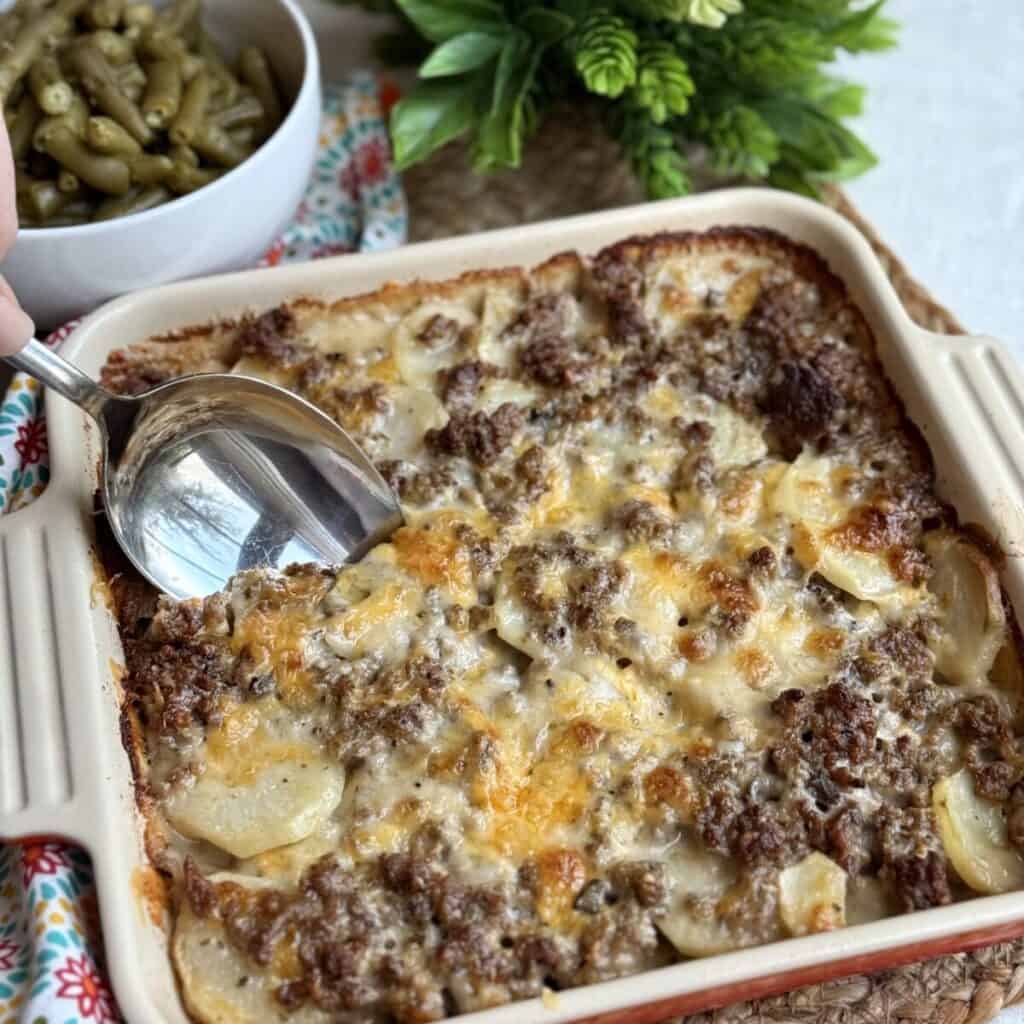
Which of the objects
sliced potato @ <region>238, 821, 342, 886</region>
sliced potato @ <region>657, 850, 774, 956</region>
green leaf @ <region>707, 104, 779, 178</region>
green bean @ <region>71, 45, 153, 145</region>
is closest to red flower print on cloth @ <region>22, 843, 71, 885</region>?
sliced potato @ <region>238, 821, 342, 886</region>

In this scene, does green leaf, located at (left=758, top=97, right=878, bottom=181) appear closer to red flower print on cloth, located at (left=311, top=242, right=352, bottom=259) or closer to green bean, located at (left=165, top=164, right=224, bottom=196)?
red flower print on cloth, located at (left=311, top=242, right=352, bottom=259)

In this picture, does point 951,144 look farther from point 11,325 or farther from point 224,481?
point 11,325

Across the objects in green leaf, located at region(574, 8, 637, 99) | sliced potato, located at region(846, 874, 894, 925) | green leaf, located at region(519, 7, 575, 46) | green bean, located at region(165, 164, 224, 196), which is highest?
green leaf, located at region(574, 8, 637, 99)

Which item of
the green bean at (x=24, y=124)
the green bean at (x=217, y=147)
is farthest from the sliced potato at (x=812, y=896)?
the green bean at (x=24, y=124)

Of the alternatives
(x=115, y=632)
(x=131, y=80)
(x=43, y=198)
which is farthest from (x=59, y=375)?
(x=131, y=80)

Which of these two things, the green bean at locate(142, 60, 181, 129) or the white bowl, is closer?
the white bowl

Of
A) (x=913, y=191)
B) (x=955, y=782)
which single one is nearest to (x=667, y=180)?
(x=913, y=191)

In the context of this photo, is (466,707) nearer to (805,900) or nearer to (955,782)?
(805,900)

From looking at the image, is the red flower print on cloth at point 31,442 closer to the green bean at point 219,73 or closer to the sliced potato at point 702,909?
the green bean at point 219,73
